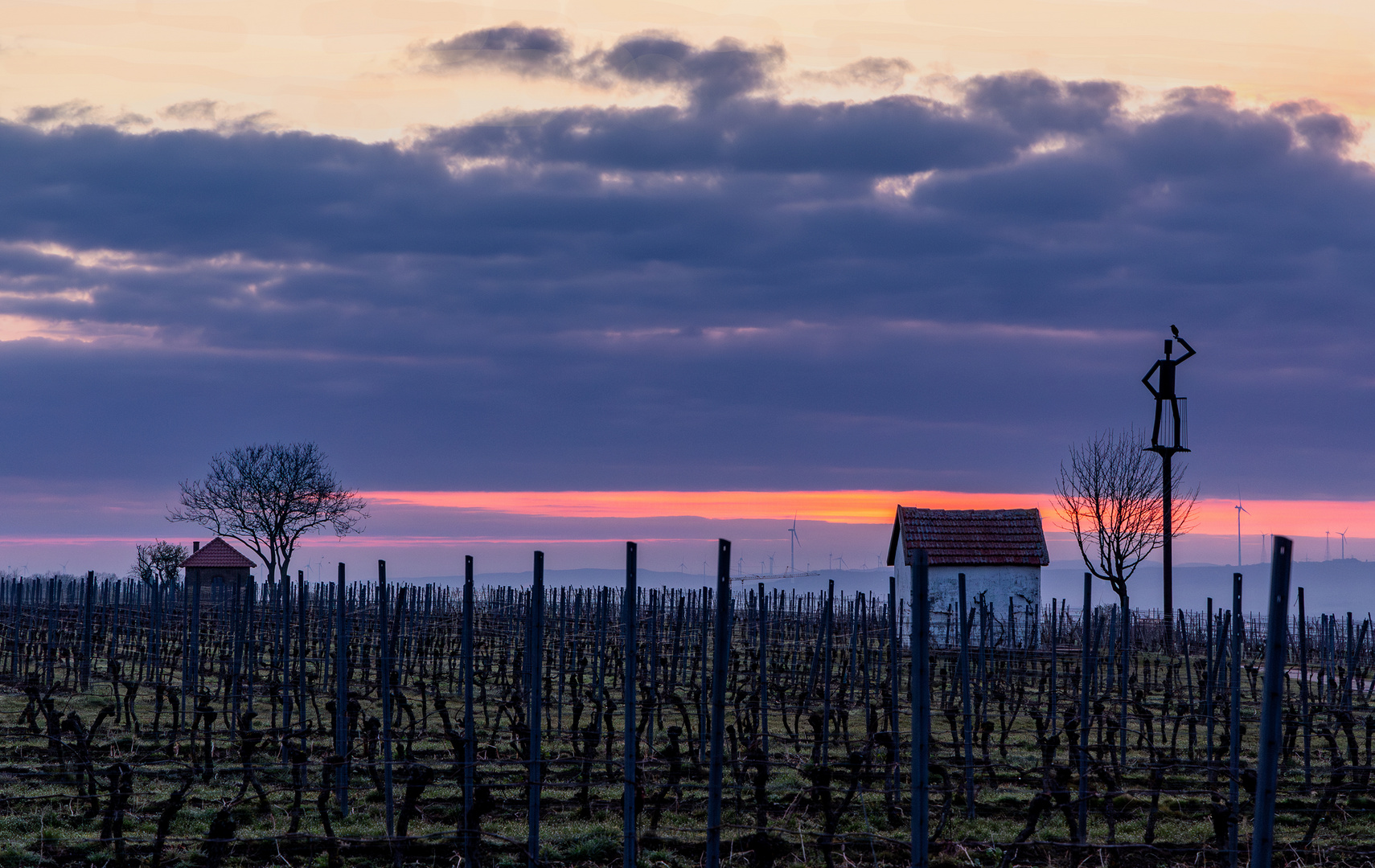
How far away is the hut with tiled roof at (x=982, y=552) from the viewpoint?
3256cm

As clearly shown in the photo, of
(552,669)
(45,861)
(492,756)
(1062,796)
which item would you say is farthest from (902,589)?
(45,861)

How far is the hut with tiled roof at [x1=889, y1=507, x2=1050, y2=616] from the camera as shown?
32.6m

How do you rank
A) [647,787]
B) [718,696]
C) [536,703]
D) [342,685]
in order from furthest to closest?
[647,787], [342,685], [536,703], [718,696]

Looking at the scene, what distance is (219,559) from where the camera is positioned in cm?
5928

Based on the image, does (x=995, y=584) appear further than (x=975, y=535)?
No

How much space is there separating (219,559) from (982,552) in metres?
42.3

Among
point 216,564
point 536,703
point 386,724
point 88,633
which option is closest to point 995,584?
point 88,633

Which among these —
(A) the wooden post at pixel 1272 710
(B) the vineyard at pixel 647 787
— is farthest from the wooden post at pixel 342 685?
(A) the wooden post at pixel 1272 710

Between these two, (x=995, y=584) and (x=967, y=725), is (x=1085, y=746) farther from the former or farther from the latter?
(x=995, y=584)

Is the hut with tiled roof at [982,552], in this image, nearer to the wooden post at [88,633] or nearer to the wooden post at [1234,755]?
the wooden post at [88,633]

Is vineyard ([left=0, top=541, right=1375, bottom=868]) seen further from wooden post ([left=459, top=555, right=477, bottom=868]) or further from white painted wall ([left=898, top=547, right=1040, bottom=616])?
white painted wall ([left=898, top=547, right=1040, bottom=616])

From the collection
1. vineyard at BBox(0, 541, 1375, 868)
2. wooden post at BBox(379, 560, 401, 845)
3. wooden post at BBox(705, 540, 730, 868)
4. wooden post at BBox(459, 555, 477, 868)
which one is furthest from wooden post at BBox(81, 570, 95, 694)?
wooden post at BBox(705, 540, 730, 868)

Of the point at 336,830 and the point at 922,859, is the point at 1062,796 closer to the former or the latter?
the point at 922,859

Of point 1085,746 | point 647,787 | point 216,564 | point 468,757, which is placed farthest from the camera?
point 216,564
